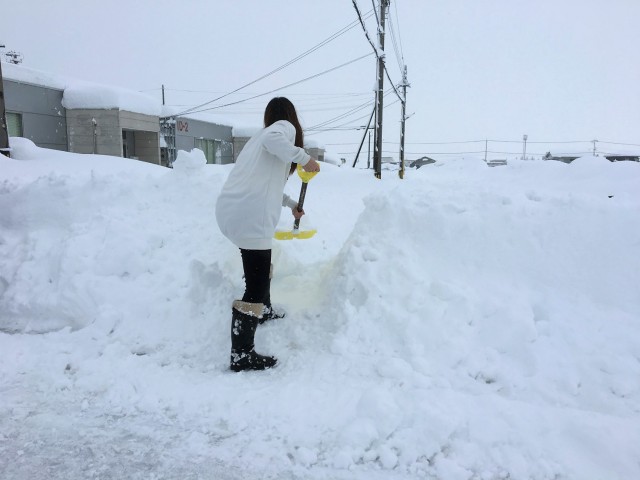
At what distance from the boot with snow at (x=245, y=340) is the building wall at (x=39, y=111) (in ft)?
53.4

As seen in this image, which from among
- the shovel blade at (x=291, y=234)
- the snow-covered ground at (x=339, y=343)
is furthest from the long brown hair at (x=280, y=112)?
the snow-covered ground at (x=339, y=343)

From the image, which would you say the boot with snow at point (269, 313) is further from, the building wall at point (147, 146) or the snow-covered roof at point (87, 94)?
the building wall at point (147, 146)

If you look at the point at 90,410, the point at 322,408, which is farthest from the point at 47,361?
the point at 322,408

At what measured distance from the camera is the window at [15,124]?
1567 centimetres

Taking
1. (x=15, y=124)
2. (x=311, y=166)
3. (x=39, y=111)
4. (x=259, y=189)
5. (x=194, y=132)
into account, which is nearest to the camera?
(x=259, y=189)

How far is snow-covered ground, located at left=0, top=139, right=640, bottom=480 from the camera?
7.08ft

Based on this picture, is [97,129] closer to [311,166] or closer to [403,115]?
[403,115]

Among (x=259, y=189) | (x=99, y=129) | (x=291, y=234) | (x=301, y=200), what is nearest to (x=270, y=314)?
(x=291, y=234)

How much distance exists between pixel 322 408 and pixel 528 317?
144 cm

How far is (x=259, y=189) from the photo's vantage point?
2930 mm

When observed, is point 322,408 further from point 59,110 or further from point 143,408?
point 59,110

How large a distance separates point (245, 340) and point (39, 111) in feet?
56.6

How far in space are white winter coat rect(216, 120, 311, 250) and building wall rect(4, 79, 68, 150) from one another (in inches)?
629

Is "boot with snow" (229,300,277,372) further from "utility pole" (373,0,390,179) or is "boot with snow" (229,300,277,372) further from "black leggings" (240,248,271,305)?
"utility pole" (373,0,390,179)
